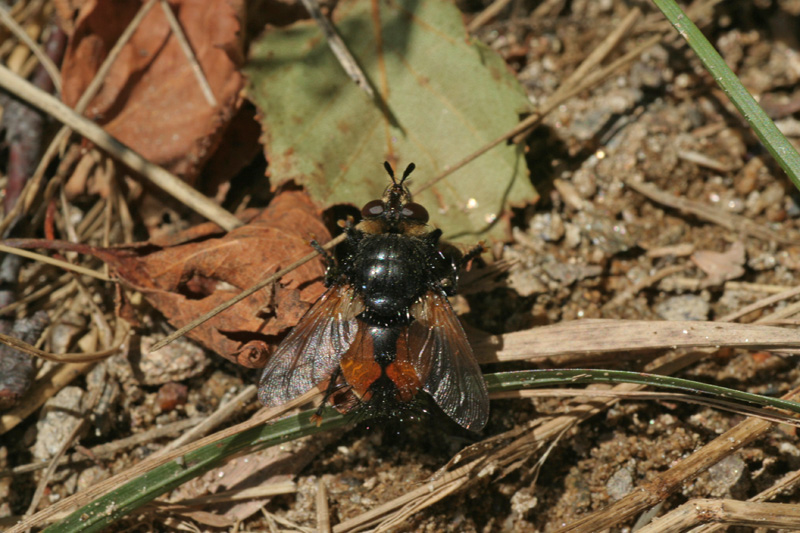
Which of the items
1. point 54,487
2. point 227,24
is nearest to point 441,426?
point 54,487

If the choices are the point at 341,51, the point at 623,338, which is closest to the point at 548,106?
the point at 341,51

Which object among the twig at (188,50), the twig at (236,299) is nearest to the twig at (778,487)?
the twig at (236,299)

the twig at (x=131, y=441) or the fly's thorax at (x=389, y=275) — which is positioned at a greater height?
the fly's thorax at (x=389, y=275)

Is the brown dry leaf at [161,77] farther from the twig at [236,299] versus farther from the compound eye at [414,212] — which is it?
the compound eye at [414,212]

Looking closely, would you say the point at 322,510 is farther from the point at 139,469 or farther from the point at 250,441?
the point at 139,469

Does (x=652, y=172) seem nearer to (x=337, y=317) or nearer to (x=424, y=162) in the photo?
(x=424, y=162)

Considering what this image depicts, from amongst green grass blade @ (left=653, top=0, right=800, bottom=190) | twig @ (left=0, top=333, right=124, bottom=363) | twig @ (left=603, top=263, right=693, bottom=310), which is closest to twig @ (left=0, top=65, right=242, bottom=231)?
twig @ (left=0, top=333, right=124, bottom=363)
